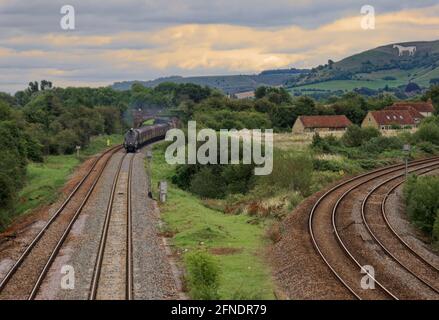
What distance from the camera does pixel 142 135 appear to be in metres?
80.9

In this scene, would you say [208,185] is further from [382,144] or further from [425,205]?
[382,144]

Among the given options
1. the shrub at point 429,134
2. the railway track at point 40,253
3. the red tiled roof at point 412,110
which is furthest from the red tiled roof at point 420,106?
the railway track at point 40,253

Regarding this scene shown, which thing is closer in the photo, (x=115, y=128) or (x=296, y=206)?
(x=296, y=206)

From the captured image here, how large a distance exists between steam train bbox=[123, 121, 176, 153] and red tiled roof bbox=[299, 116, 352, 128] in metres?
21.0

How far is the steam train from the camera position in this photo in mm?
73438

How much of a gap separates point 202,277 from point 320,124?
290ft

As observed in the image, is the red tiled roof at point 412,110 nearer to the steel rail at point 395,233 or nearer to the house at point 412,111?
the house at point 412,111

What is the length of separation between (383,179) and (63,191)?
70.1 feet

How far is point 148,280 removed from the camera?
2000cm

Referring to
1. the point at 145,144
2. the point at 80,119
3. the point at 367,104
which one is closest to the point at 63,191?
the point at 145,144

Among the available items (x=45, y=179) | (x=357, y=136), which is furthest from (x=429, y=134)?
(x=45, y=179)

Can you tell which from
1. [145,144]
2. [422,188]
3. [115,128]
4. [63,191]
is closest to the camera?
[422,188]

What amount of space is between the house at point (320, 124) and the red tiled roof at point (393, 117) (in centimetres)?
597
